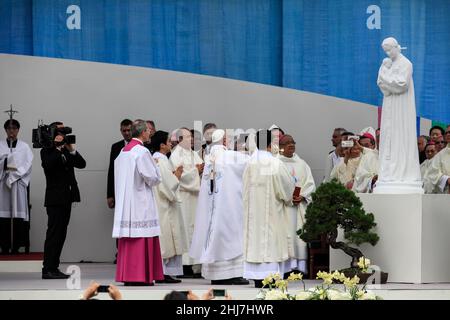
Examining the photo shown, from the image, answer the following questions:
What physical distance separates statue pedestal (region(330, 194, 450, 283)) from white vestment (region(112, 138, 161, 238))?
223 cm

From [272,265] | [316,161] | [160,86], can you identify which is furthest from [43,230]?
[272,265]

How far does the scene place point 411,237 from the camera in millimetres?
→ 12469

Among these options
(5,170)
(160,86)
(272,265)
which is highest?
(160,86)

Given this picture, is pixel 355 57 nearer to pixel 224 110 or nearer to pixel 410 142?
pixel 224 110

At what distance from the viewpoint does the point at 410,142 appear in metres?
12.8

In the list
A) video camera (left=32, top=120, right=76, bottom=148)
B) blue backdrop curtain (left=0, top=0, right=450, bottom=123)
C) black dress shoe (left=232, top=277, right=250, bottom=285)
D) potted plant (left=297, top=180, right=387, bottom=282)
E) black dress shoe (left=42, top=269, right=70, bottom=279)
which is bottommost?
black dress shoe (left=232, top=277, right=250, bottom=285)

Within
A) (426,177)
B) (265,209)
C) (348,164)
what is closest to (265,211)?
(265,209)

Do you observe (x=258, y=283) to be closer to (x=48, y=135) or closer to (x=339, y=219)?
(x=339, y=219)

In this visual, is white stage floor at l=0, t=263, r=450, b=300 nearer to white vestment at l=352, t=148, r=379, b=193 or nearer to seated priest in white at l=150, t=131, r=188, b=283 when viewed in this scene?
seated priest in white at l=150, t=131, r=188, b=283

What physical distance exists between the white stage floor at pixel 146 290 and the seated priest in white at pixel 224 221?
0.75ft

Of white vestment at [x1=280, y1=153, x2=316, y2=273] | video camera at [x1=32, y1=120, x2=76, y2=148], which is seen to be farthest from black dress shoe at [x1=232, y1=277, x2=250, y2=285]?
video camera at [x1=32, y1=120, x2=76, y2=148]

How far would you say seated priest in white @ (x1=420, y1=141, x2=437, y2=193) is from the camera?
13703 mm

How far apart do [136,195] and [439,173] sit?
11.3 ft

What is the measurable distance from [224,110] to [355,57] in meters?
1.84
